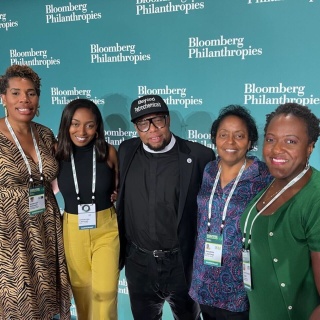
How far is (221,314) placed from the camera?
6.32ft

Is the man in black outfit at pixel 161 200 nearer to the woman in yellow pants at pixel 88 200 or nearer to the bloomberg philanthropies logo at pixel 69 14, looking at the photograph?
the woman in yellow pants at pixel 88 200

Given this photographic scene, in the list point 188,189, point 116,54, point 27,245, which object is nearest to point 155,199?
point 188,189

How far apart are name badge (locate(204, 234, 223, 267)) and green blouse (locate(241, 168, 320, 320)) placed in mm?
285

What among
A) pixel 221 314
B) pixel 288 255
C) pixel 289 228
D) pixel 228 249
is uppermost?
pixel 289 228

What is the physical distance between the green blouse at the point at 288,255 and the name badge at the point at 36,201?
1362 millimetres

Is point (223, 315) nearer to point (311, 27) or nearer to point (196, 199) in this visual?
point (196, 199)

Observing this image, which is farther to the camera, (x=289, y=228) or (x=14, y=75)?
(x=14, y=75)

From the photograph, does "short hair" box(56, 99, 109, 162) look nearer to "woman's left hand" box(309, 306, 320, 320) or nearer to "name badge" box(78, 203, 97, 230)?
"name badge" box(78, 203, 97, 230)

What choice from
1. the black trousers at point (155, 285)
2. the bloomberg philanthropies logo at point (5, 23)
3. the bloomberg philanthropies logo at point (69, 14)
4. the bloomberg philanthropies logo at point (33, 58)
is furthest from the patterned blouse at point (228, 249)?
the bloomberg philanthropies logo at point (5, 23)

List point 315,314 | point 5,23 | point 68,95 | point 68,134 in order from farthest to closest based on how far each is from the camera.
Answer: point 5,23, point 68,95, point 68,134, point 315,314

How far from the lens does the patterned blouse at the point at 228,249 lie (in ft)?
6.04

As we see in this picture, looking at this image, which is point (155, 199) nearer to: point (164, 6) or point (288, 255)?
point (288, 255)

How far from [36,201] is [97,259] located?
1.79 feet

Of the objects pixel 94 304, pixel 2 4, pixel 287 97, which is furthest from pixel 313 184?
pixel 2 4
